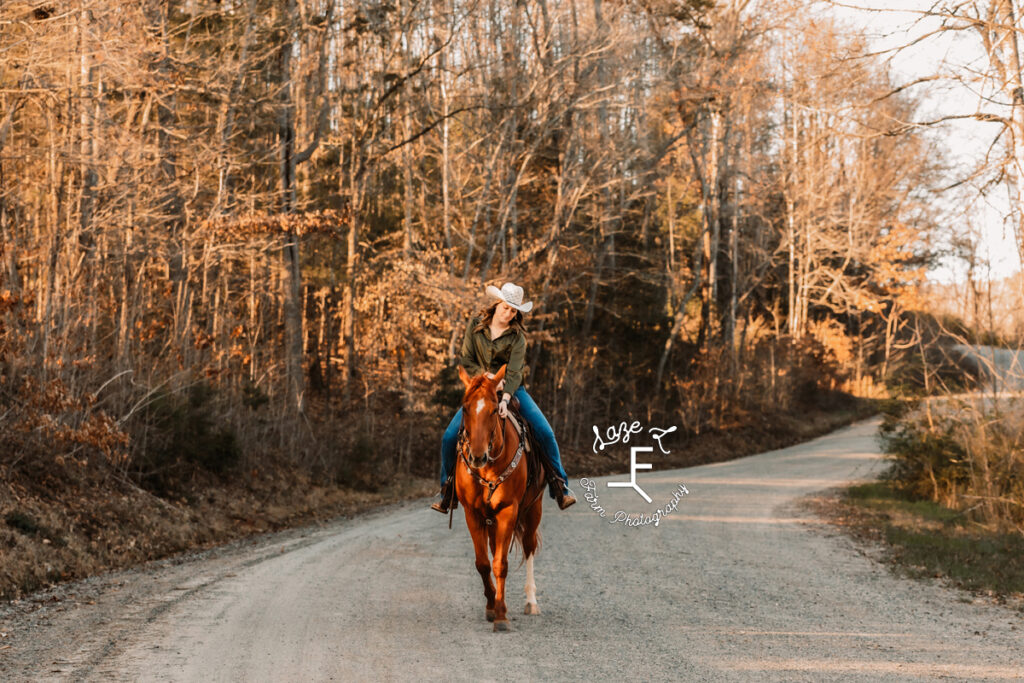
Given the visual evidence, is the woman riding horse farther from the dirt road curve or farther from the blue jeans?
the dirt road curve

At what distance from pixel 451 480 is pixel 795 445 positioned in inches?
1122

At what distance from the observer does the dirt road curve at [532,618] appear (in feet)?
23.5

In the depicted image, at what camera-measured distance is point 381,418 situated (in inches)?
1053

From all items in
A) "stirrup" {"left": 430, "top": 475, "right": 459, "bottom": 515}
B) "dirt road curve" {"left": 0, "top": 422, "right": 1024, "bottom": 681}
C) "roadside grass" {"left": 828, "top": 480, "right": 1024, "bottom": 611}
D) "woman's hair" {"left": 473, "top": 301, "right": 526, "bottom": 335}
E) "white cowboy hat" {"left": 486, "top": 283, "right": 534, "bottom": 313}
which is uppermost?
Result: "white cowboy hat" {"left": 486, "top": 283, "right": 534, "bottom": 313}

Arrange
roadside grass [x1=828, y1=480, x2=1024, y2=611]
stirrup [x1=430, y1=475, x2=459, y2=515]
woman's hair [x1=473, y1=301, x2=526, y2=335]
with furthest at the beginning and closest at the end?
roadside grass [x1=828, y1=480, x2=1024, y2=611]
stirrup [x1=430, y1=475, x2=459, y2=515]
woman's hair [x1=473, y1=301, x2=526, y2=335]

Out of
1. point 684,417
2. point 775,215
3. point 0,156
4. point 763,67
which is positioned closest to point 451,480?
point 0,156

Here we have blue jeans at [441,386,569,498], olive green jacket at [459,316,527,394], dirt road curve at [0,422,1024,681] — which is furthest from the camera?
blue jeans at [441,386,569,498]

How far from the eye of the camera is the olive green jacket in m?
8.10

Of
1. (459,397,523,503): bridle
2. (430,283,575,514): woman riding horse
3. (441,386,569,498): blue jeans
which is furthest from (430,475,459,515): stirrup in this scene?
(459,397,523,503): bridle

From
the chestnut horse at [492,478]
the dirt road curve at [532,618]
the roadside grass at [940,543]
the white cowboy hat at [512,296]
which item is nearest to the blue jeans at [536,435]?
the chestnut horse at [492,478]

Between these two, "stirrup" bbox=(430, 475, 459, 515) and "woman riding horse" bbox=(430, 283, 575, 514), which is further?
"stirrup" bbox=(430, 475, 459, 515)

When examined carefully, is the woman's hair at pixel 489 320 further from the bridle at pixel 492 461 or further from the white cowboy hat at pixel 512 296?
the bridle at pixel 492 461

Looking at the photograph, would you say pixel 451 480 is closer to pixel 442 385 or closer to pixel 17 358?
pixel 17 358

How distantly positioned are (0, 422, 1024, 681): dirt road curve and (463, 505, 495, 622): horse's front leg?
0.62 ft
